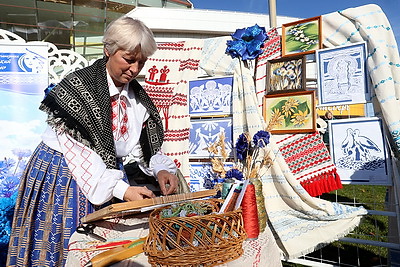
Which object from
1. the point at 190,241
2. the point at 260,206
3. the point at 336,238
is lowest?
the point at 336,238

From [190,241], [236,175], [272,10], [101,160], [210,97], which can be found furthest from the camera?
[272,10]

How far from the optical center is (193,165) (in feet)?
8.46

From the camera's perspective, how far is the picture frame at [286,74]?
2.20 metres

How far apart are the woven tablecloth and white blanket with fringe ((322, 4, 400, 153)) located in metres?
1.05

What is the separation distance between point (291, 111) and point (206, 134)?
0.67m

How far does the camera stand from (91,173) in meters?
1.28

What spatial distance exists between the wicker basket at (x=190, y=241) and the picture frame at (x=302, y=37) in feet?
5.42

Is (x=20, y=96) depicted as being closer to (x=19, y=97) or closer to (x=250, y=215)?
(x=19, y=97)

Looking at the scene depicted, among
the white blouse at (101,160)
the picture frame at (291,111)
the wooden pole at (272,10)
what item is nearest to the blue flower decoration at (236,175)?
the white blouse at (101,160)

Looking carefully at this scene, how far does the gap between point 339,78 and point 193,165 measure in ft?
3.96

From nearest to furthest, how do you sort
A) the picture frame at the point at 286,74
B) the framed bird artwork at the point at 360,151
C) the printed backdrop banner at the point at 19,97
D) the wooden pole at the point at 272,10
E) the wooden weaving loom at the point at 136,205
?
the wooden weaving loom at the point at 136,205 → the framed bird artwork at the point at 360,151 → the picture frame at the point at 286,74 → the wooden pole at the point at 272,10 → the printed backdrop banner at the point at 19,97

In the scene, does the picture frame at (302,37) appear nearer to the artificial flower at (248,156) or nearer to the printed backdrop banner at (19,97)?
the artificial flower at (248,156)

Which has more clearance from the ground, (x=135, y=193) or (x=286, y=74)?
(x=286, y=74)

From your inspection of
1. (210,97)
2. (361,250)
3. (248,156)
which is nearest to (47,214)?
(248,156)
